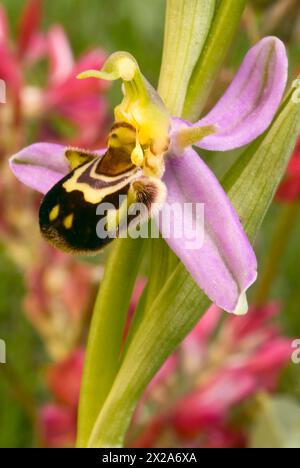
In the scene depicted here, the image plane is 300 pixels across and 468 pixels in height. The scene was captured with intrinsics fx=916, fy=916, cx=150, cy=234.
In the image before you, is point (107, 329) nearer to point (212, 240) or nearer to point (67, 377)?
point (212, 240)

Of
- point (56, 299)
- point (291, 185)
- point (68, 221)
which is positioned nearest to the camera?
point (68, 221)

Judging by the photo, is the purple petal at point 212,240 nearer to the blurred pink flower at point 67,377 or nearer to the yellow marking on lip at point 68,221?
the yellow marking on lip at point 68,221

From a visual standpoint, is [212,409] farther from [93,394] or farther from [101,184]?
[101,184]

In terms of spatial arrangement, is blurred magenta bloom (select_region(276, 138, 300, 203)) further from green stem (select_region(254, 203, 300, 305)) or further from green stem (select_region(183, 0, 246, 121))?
green stem (select_region(183, 0, 246, 121))

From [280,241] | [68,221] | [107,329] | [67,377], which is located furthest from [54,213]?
[280,241]

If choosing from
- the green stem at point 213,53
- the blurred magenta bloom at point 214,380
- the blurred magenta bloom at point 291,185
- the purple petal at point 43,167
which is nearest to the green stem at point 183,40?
the green stem at point 213,53

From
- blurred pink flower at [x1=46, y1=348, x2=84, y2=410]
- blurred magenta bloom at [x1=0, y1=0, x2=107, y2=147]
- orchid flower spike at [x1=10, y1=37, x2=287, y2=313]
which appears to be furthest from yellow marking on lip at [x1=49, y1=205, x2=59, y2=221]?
blurred magenta bloom at [x1=0, y1=0, x2=107, y2=147]
